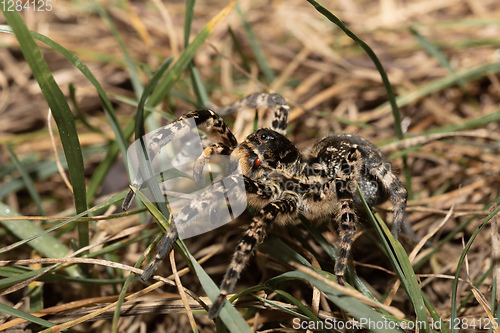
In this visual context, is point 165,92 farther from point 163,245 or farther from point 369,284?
point 369,284

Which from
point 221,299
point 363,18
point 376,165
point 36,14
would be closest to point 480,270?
point 376,165

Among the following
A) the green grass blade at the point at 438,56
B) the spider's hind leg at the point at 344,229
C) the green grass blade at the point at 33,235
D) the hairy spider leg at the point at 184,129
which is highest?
the green grass blade at the point at 438,56

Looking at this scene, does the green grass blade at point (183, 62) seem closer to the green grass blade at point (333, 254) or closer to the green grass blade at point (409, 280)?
the green grass blade at point (333, 254)

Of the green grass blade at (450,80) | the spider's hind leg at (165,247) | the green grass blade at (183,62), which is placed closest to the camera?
the spider's hind leg at (165,247)

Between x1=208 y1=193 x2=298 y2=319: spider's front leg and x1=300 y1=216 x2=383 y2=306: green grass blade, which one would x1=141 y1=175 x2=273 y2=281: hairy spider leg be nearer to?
x1=208 y1=193 x2=298 y2=319: spider's front leg

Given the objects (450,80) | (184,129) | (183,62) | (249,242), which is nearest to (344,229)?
(249,242)

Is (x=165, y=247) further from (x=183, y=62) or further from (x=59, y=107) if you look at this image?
(x=183, y=62)

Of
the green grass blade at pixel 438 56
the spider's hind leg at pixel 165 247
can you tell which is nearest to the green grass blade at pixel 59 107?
the spider's hind leg at pixel 165 247
